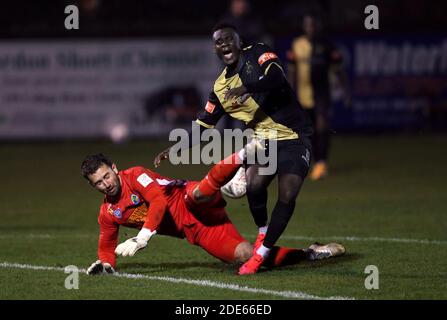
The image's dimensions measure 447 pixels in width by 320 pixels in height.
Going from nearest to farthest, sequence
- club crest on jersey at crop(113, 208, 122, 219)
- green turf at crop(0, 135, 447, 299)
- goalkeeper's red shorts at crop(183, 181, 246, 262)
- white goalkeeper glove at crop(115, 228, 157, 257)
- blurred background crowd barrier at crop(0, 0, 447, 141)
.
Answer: white goalkeeper glove at crop(115, 228, 157, 257), green turf at crop(0, 135, 447, 299), club crest on jersey at crop(113, 208, 122, 219), goalkeeper's red shorts at crop(183, 181, 246, 262), blurred background crowd barrier at crop(0, 0, 447, 141)

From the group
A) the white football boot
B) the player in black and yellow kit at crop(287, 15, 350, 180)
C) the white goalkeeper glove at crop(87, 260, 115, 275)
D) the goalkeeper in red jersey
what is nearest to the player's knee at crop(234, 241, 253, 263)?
the goalkeeper in red jersey

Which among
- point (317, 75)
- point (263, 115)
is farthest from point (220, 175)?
point (317, 75)

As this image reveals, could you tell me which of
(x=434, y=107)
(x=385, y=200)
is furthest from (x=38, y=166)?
(x=434, y=107)

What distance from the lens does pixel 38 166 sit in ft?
55.6

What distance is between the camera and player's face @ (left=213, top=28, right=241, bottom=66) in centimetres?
794

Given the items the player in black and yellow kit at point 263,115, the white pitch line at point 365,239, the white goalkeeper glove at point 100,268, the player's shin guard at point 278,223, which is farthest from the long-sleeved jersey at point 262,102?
the white pitch line at point 365,239

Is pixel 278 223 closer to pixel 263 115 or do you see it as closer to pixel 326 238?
pixel 263 115

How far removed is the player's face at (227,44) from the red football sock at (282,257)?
5.29 feet

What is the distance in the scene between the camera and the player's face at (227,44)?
794 centimetres

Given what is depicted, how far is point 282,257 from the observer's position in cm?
829

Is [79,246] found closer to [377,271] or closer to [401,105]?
[377,271]

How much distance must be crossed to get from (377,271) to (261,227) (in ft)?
3.57

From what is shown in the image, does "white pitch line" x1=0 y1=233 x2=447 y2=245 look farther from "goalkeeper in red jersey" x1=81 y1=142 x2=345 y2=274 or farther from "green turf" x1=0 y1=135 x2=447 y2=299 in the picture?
"goalkeeper in red jersey" x1=81 y1=142 x2=345 y2=274

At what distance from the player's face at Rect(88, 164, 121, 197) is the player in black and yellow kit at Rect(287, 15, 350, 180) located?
285 inches
